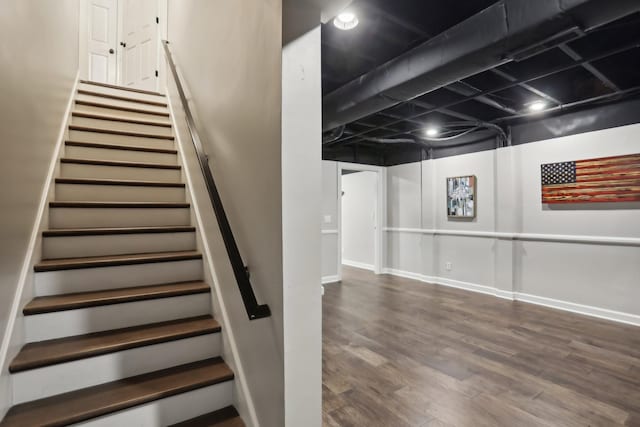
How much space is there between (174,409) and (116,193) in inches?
65.2

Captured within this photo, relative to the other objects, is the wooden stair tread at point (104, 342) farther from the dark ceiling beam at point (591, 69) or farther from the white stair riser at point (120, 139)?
the dark ceiling beam at point (591, 69)

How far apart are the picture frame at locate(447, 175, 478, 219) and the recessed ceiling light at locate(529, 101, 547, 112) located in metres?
1.49

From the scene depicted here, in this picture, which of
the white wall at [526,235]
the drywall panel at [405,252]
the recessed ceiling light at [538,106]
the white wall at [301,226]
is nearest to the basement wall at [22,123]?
the white wall at [301,226]

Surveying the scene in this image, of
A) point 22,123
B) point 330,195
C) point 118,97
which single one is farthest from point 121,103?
point 330,195

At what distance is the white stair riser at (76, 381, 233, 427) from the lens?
55.6 inches

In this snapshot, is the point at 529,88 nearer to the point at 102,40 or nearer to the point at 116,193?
the point at 116,193

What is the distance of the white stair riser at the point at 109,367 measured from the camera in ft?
4.62

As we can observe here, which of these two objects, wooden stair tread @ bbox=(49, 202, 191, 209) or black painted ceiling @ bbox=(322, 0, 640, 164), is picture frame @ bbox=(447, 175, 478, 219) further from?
wooden stair tread @ bbox=(49, 202, 191, 209)

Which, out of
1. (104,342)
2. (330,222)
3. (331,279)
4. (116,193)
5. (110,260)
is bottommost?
(331,279)

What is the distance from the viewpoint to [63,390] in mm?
1475

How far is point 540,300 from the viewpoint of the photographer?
452 cm

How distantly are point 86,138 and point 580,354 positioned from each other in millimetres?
4894

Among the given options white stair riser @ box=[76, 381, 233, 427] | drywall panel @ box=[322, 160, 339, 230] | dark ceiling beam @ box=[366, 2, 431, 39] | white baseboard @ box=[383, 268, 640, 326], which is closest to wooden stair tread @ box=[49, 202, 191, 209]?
white stair riser @ box=[76, 381, 233, 427]

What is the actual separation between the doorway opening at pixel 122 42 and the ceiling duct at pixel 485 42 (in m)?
3.51
